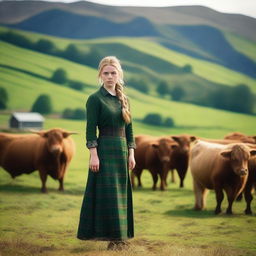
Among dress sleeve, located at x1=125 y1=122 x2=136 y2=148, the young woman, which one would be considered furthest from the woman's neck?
dress sleeve, located at x1=125 y1=122 x2=136 y2=148

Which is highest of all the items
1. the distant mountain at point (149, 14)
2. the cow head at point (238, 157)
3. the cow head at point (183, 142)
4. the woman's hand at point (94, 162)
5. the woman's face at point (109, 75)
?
the distant mountain at point (149, 14)

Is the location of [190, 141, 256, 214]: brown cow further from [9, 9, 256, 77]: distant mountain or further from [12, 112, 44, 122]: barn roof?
[9, 9, 256, 77]: distant mountain

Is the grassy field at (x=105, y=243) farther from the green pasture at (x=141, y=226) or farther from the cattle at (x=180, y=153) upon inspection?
the cattle at (x=180, y=153)

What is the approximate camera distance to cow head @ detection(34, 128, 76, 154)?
1218 cm

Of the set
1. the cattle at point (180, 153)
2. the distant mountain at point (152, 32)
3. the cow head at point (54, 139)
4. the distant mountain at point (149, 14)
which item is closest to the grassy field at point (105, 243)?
the cattle at point (180, 153)

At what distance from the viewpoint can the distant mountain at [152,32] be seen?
3238 cm

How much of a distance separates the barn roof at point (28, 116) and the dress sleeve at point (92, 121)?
22.4m

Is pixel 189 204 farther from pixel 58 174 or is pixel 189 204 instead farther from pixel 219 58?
pixel 219 58

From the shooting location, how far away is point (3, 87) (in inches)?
1121

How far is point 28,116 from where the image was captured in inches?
1117

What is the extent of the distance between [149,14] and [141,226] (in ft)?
90.2

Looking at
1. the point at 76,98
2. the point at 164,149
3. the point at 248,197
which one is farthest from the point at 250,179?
the point at 76,98

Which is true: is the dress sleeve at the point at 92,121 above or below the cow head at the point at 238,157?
above

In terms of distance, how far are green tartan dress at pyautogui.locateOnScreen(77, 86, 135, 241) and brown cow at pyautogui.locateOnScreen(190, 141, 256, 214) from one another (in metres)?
3.67
